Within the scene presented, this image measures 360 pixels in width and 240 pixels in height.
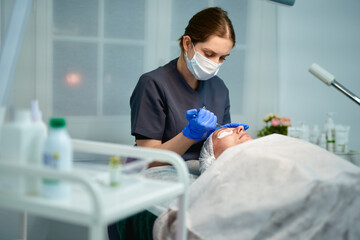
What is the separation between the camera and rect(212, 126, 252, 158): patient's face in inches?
67.2

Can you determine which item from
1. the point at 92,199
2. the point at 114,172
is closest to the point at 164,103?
Answer: the point at 114,172

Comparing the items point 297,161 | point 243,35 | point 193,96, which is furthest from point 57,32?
point 297,161

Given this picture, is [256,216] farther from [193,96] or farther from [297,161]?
[193,96]

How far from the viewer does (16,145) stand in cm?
83

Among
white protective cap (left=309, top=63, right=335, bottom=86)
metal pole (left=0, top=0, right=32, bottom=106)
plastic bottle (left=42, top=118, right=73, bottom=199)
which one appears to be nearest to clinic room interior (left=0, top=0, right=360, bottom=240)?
white protective cap (left=309, top=63, right=335, bottom=86)

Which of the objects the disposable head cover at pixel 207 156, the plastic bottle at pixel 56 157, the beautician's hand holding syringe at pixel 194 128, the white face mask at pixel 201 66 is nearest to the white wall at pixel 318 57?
the white face mask at pixel 201 66

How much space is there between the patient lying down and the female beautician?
1.22 feet

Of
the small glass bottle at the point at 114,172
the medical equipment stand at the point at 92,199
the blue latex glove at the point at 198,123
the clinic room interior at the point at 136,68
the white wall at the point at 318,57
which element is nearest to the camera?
the medical equipment stand at the point at 92,199

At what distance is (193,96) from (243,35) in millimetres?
1038

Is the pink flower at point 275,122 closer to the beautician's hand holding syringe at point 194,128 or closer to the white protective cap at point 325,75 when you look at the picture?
the white protective cap at point 325,75

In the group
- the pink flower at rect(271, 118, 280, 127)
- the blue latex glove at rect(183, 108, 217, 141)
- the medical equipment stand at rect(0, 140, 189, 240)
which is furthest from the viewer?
the pink flower at rect(271, 118, 280, 127)

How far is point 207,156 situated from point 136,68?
3.03 ft

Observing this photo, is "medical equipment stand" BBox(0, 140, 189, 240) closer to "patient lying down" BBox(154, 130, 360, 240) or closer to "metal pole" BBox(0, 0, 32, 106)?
"patient lying down" BBox(154, 130, 360, 240)

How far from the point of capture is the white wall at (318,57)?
2.98 metres
